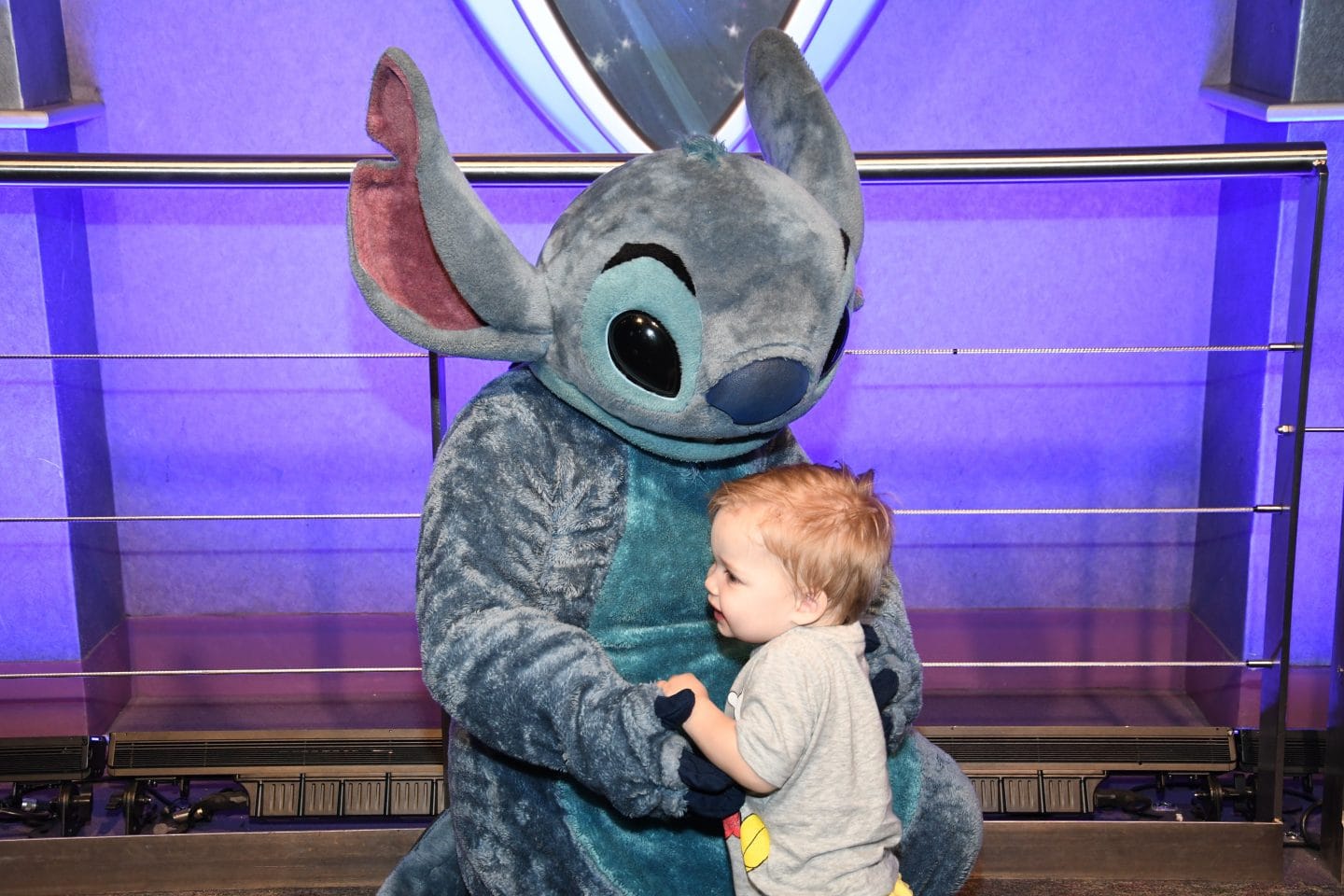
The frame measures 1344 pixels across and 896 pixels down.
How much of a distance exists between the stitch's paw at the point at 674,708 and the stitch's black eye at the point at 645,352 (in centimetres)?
27

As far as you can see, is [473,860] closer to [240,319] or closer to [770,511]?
[770,511]

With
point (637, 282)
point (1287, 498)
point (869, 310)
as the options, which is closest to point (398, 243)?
point (637, 282)

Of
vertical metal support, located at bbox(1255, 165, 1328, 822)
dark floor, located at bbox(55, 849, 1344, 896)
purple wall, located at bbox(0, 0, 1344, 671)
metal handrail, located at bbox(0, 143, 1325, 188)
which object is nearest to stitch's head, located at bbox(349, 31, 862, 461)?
metal handrail, located at bbox(0, 143, 1325, 188)

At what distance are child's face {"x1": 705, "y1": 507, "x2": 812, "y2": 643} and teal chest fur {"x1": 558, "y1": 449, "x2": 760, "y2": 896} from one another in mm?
141

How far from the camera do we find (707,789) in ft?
3.63

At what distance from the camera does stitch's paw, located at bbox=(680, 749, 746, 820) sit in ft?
3.61

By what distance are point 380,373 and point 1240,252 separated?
165cm

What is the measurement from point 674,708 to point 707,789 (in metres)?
0.07

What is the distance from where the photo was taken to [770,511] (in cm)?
115

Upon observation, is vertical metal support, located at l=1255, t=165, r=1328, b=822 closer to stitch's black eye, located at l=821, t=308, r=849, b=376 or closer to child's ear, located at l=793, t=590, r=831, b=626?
stitch's black eye, located at l=821, t=308, r=849, b=376

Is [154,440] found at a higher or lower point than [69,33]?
lower

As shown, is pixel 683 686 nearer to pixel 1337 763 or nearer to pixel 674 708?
pixel 674 708

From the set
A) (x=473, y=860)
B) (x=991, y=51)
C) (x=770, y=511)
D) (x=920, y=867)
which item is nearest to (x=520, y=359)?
(x=770, y=511)

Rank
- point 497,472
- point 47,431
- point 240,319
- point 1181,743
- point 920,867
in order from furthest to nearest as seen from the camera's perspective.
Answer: point 240,319 → point 47,431 → point 1181,743 → point 920,867 → point 497,472
